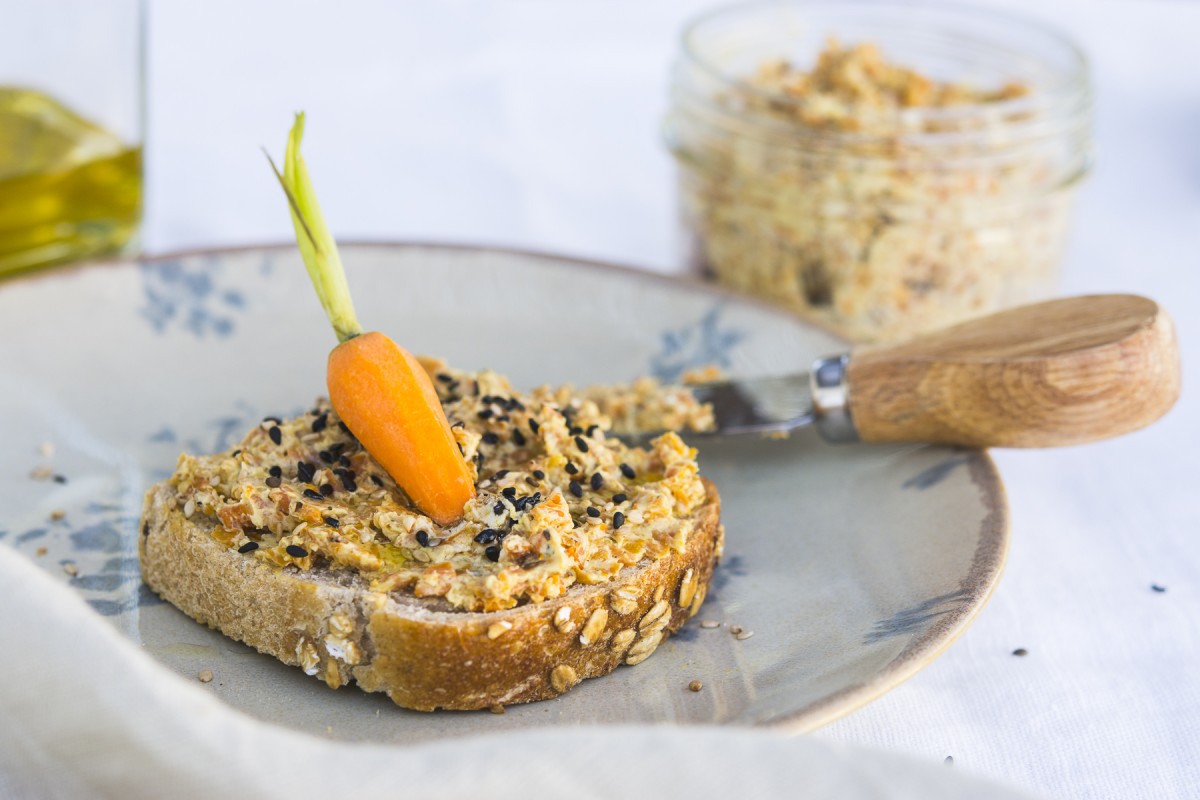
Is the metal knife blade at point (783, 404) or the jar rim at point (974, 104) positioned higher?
the jar rim at point (974, 104)

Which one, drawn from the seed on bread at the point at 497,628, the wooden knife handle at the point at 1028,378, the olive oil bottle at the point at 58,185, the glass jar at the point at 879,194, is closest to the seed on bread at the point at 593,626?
the seed on bread at the point at 497,628

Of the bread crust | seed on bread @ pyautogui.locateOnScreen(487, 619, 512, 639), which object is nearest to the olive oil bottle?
the bread crust

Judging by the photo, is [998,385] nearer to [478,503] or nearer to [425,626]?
[478,503]

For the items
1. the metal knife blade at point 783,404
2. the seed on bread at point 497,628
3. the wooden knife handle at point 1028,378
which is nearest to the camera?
the seed on bread at point 497,628

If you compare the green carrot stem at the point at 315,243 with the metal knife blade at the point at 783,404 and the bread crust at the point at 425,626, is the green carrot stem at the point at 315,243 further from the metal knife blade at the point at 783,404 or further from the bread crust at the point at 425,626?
the metal knife blade at the point at 783,404

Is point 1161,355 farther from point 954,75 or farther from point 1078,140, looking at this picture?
point 954,75

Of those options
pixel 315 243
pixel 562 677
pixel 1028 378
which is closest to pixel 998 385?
pixel 1028 378

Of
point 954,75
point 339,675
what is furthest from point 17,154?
point 954,75
